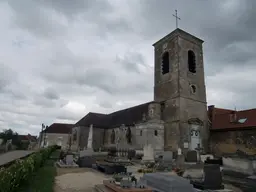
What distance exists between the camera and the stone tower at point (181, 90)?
20453 mm

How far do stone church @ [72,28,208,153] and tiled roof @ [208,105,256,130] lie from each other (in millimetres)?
1446

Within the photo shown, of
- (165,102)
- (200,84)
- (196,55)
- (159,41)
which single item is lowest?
(165,102)

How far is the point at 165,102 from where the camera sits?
2238cm

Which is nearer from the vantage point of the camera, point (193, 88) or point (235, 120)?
point (235, 120)

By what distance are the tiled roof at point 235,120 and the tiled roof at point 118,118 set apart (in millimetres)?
8142

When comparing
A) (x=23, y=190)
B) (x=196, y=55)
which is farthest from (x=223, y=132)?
(x=23, y=190)

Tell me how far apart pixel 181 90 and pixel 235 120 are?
6.29 m

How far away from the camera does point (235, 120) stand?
20609 millimetres

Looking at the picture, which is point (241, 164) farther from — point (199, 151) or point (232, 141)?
point (232, 141)

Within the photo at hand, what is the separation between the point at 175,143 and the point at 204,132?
4.32m

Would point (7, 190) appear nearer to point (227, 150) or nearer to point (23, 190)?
point (23, 190)

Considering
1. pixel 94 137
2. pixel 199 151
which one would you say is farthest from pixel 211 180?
pixel 94 137

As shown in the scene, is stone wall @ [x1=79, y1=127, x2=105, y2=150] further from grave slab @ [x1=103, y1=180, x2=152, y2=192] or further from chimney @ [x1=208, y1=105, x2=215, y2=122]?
grave slab @ [x1=103, y1=180, x2=152, y2=192]

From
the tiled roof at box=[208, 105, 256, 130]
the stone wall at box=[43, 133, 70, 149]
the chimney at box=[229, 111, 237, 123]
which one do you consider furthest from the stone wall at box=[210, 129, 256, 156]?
the stone wall at box=[43, 133, 70, 149]
